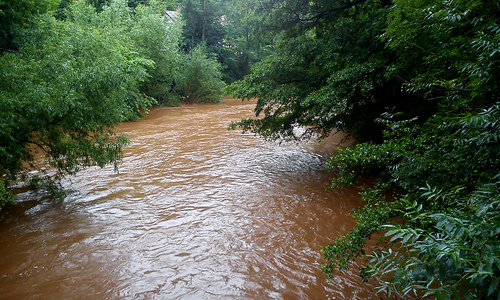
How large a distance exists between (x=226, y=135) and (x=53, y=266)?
412 inches

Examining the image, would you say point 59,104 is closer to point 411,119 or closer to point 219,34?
point 411,119

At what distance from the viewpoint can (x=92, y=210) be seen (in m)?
7.21

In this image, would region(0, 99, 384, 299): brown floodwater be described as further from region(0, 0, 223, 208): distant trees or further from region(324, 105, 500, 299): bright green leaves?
region(324, 105, 500, 299): bright green leaves

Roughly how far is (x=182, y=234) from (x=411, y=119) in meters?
4.55

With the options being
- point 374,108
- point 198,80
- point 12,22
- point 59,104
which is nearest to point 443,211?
point 374,108

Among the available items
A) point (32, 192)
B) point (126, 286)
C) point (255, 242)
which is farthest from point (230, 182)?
point (32, 192)

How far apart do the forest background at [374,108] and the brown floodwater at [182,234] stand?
2.66ft

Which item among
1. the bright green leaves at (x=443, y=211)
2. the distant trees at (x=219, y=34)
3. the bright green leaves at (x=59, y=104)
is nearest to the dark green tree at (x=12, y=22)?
the bright green leaves at (x=59, y=104)

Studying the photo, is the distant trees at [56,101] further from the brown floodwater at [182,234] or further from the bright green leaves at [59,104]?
the brown floodwater at [182,234]

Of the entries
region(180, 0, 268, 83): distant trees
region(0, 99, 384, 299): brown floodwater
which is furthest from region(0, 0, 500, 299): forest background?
region(180, 0, 268, 83): distant trees

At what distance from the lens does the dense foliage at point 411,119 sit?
1952mm

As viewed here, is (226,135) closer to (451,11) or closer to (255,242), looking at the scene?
(255,242)

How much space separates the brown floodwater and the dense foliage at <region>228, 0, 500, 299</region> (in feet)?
3.44

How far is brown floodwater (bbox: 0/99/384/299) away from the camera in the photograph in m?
4.62
